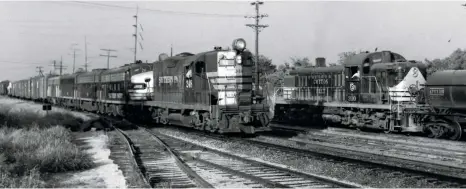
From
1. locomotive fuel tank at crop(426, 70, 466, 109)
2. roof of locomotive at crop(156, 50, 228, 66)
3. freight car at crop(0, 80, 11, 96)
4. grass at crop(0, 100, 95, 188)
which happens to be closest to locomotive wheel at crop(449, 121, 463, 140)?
locomotive fuel tank at crop(426, 70, 466, 109)

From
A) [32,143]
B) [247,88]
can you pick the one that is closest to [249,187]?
[32,143]

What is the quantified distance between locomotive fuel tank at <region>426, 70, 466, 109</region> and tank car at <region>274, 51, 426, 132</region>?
100 centimetres

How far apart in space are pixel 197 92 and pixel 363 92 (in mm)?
7514

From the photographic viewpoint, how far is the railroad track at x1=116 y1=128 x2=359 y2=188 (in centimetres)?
783

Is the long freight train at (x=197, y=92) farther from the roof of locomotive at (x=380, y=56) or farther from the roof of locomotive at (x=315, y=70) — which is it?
the roof of locomotive at (x=315, y=70)

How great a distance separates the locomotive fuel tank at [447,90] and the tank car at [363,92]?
100cm

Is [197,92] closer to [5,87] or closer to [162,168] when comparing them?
[162,168]

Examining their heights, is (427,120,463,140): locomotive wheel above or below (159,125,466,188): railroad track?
above

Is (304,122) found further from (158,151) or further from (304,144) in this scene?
(158,151)

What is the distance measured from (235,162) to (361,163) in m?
2.86

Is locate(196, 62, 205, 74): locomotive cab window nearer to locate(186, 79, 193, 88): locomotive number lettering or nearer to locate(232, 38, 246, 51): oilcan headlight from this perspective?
locate(186, 79, 193, 88): locomotive number lettering

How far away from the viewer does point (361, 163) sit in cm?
973

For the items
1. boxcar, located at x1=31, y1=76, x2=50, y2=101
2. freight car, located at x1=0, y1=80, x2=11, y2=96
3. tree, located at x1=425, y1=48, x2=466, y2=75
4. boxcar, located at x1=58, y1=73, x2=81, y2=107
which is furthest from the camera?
freight car, located at x1=0, y1=80, x2=11, y2=96

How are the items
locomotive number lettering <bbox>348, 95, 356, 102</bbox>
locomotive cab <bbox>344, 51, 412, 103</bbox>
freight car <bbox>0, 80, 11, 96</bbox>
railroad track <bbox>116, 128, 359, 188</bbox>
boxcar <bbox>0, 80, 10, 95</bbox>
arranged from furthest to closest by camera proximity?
boxcar <bbox>0, 80, 10, 95</bbox>, freight car <bbox>0, 80, 11, 96</bbox>, locomotive number lettering <bbox>348, 95, 356, 102</bbox>, locomotive cab <bbox>344, 51, 412, 103</bbox>, railroad track <bbox>116, 128, 359, 188</bbox>
